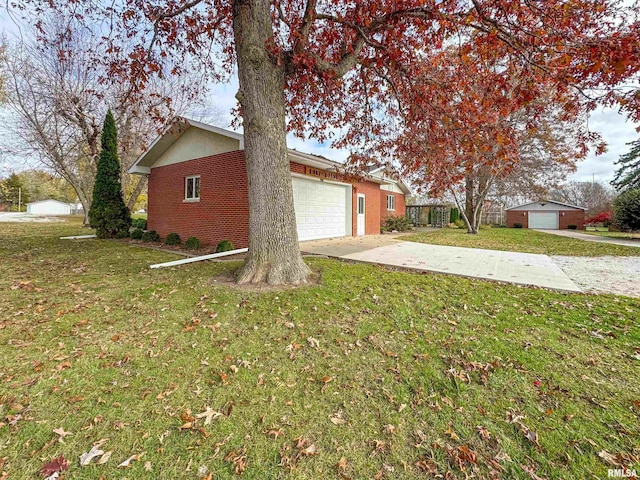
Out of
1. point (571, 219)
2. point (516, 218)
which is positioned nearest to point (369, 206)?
point (516, 218)

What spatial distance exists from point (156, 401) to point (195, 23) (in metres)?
7.79

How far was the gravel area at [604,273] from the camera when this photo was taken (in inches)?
213

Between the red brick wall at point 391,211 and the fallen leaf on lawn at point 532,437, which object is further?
the red brick wall at point 391,211

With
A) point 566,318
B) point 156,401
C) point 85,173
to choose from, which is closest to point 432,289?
point 566,318

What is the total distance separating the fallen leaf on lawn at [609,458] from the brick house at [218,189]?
7.58m

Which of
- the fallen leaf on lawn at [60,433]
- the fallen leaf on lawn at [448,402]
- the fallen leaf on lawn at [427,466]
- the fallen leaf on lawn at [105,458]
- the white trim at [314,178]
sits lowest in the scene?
the fallen leaf on lawn at [427,466]

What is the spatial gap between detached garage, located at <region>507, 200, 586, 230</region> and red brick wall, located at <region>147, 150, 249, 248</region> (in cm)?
3253

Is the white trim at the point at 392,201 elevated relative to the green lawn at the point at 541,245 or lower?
elevated

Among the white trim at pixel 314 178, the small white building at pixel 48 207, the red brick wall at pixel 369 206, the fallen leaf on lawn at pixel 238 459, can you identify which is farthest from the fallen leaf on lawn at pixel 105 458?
the small white building at pixel 48 207

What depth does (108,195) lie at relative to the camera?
12.1 m

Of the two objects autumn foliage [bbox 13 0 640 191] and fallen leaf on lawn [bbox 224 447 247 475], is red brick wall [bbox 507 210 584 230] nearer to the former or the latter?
autumn foliage [bbox 13 0 640 191]

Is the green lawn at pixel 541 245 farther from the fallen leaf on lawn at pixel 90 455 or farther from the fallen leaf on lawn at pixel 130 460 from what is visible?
the fallen leaf on lawn at pixel 90 455

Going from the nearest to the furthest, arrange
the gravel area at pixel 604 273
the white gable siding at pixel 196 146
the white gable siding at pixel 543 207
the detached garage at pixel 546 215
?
1. the gravel area at pixel 604 273
2. the white gable siding at pixel 196 146
3. the detached garage at pixel 546 215
4. the white gable siding at pixel 543 207

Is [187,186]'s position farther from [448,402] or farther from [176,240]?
[448,402]
